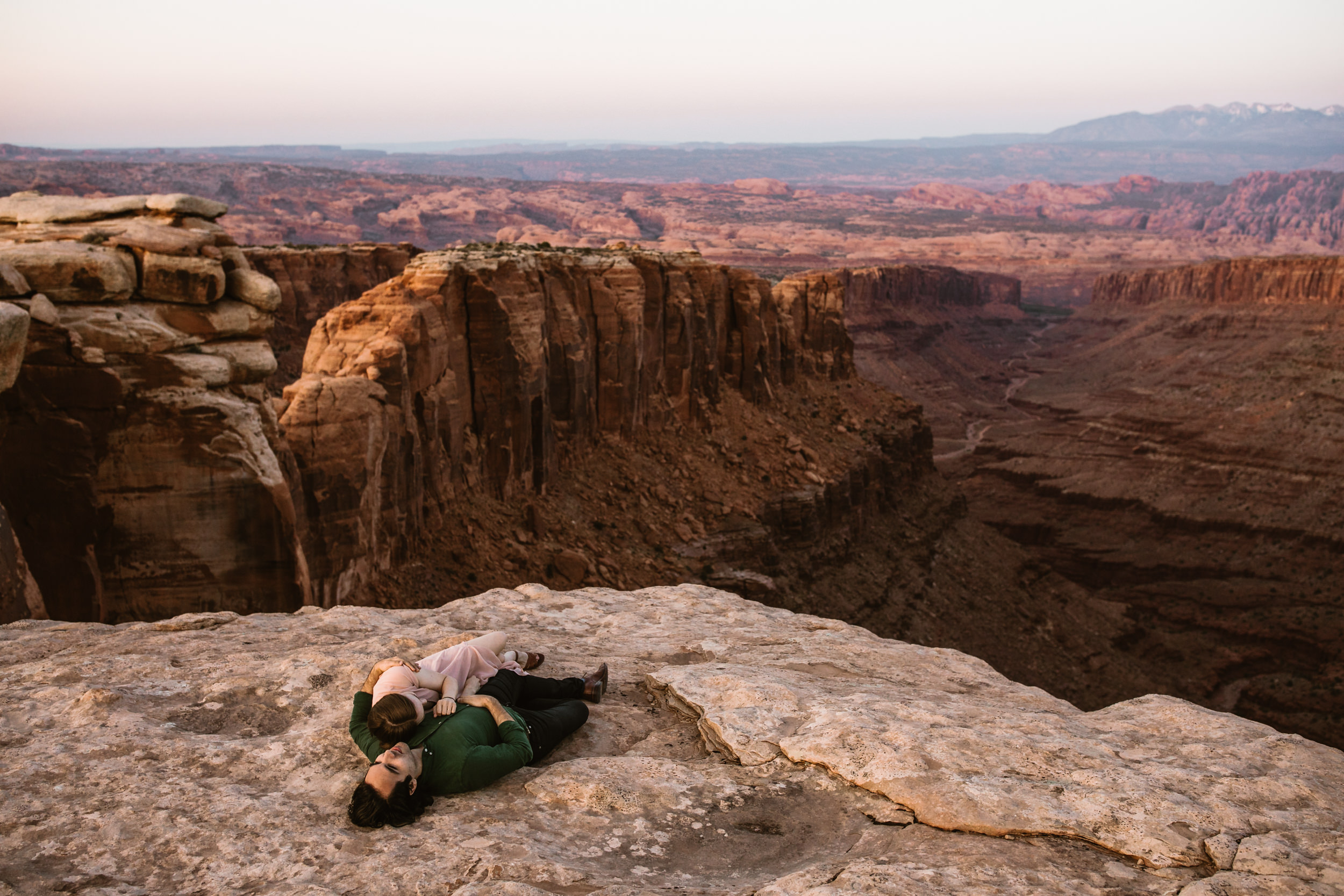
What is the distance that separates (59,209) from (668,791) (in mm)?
16397

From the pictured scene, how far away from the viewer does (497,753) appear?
6.74m

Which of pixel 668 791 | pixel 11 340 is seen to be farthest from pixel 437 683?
pixel 11 340

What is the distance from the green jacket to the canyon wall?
374ft

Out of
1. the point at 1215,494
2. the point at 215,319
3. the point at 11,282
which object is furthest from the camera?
the point at 1215,494

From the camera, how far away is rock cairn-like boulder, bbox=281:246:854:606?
2031cm

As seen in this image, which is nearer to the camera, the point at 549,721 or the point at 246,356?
the point at 549,721

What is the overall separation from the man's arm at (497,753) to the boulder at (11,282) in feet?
38.3

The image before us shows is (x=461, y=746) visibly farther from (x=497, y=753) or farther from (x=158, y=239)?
(x=158, y=239)

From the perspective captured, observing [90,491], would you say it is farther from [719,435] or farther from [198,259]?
[719,435]

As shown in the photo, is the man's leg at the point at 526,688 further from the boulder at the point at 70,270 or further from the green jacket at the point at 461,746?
the boulder at the point at 70,270

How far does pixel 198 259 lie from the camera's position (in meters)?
16.2

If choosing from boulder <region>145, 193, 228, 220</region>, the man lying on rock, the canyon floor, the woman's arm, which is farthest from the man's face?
the canyon floor

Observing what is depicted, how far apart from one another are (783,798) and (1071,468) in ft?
236

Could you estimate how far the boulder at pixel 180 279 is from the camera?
15852 mm
